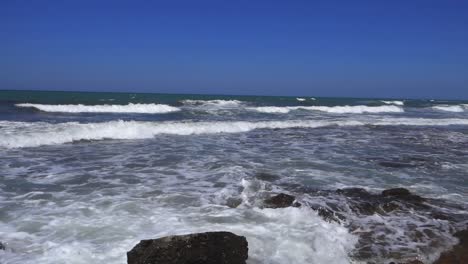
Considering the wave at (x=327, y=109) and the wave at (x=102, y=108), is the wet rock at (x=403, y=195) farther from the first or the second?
the wave at (x=327, y=109)

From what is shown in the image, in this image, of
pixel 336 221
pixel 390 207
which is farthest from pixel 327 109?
pixel 336 221

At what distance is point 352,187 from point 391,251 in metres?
3.09

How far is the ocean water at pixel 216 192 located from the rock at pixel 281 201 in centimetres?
17

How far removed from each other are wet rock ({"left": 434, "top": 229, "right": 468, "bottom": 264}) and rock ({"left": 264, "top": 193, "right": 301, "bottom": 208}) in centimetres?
213

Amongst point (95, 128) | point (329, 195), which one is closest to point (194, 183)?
point (329, 195)

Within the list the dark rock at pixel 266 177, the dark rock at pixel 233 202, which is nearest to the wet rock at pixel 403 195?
the dark rock at pixel 266 177

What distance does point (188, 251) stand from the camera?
3.98 meters

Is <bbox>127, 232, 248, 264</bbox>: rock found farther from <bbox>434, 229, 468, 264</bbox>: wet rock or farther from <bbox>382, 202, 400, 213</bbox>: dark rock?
<bbox>382, 202, 400, 213</bbox>: dark rock

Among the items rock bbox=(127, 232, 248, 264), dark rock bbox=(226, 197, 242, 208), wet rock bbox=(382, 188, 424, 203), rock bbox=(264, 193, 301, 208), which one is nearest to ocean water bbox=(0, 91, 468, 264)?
dark rock bbox=(226, 197, 242, 208)

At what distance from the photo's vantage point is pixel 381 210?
6.36 metres

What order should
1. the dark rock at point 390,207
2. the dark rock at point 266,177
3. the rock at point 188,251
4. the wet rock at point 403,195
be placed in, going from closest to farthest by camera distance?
the rock at point 188,251, the dark rock at point 390,207, the wet rock at point 403,195, the dark rock at point 266,177

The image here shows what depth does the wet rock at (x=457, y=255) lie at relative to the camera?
4664mm

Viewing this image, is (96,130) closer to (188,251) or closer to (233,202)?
(233,202)

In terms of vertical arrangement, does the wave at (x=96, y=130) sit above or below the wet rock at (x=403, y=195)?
below
